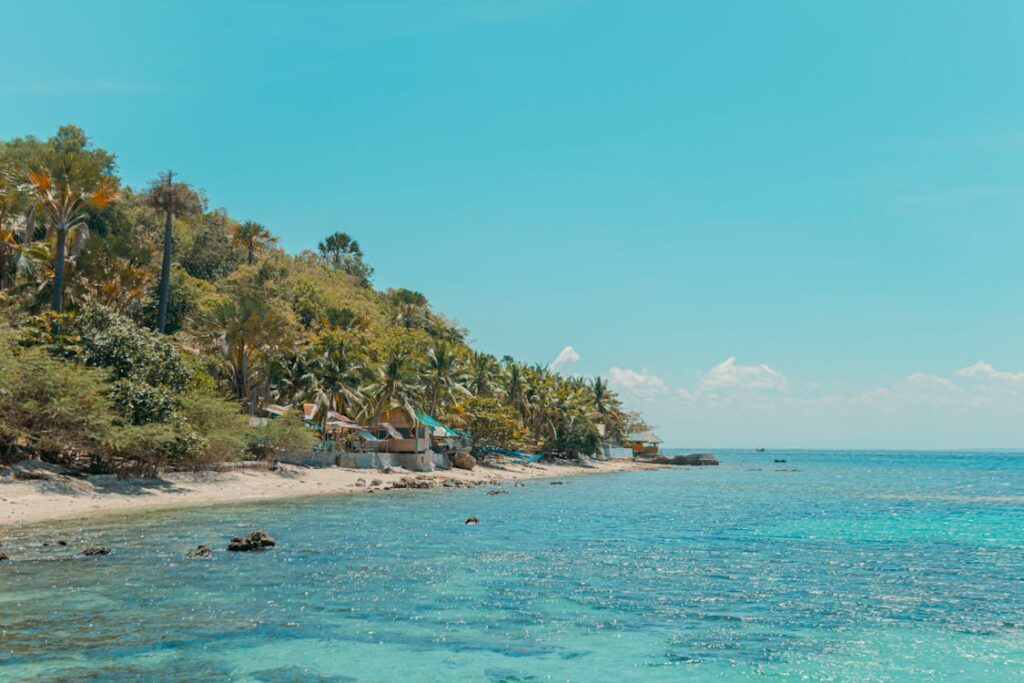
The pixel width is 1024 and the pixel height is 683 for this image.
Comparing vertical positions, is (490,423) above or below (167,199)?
below

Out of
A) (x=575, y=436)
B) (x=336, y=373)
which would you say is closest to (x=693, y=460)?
(x=575, y=436)

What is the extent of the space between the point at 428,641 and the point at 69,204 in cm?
4209

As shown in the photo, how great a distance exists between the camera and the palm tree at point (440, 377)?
273ft

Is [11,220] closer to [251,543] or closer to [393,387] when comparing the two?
[393,387]

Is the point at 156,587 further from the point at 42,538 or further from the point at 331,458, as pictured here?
the point at 331,458

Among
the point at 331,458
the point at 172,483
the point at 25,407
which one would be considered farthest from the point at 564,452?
the point at 25,407

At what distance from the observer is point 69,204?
45.2 metres

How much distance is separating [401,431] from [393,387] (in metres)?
7.37

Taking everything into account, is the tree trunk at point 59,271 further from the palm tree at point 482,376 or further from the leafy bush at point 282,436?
the palm tree at point 482,376

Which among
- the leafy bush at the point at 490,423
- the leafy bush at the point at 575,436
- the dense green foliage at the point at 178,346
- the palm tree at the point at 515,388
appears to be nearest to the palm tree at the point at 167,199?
the dense green foliage at the point at 178,346

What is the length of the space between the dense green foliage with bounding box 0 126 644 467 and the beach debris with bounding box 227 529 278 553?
1507 centimetres

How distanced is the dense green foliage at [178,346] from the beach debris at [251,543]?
49.5ft

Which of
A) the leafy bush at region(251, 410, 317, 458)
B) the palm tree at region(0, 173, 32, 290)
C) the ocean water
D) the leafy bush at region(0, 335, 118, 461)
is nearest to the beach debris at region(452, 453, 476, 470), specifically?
the leafy bush at region(251, 410, 317, 458)

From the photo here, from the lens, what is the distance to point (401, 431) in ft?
257
